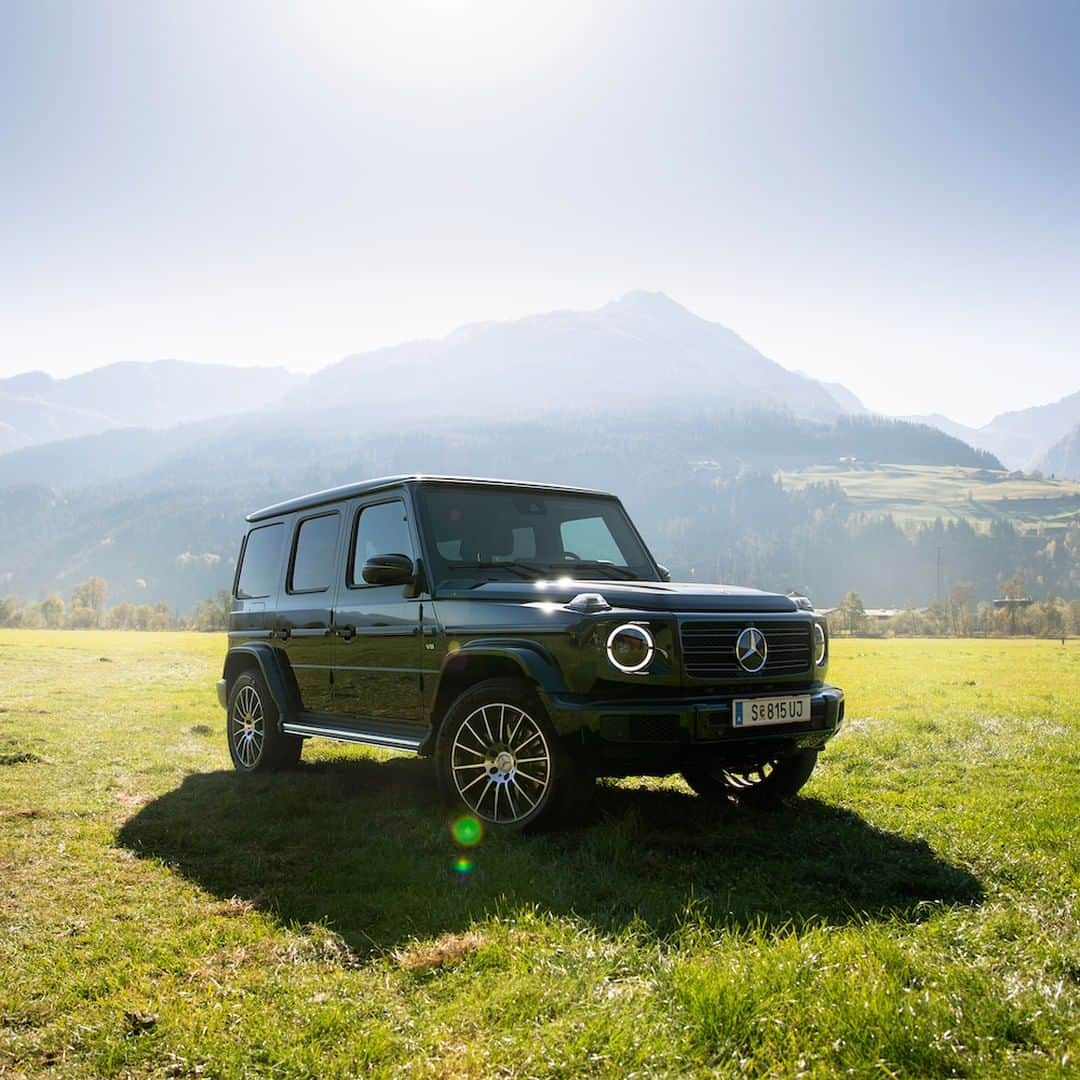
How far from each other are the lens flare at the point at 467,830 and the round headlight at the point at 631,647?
1.36m

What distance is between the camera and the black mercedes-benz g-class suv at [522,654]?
5426mm

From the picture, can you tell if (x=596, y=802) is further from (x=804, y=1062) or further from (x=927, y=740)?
(x=927, y=740)

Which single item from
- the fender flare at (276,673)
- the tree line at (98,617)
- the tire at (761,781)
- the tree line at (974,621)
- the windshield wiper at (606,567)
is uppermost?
the windshield wiper at (606,567)

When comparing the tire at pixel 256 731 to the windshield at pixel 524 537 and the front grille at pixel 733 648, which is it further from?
the front grille at pixel 733 648

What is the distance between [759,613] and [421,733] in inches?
92.8

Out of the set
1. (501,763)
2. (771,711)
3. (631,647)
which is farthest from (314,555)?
(771,711)

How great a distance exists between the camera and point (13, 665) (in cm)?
2686

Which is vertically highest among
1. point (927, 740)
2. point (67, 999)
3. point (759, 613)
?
point (759, 613)

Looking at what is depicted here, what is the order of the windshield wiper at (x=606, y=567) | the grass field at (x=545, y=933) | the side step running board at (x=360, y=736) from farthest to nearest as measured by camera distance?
the windshield wiper at (x=606, y=567) < the side step running board at (x=360, y=736) < the grass field at (x=545, y=933)

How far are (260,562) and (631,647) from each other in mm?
5209

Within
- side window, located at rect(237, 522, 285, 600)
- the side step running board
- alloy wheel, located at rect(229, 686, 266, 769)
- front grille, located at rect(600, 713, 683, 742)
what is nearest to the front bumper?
front grille, located at rect(600, 713, 683, 742)

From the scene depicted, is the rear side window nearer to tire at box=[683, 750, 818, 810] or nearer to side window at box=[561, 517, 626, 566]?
side window at box=[561, 517, 626, 566]

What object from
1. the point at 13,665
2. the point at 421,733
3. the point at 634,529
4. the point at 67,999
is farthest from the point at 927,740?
the point at 13,665

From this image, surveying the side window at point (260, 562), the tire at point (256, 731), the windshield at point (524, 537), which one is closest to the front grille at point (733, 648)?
the windshield at point (524, 537)
